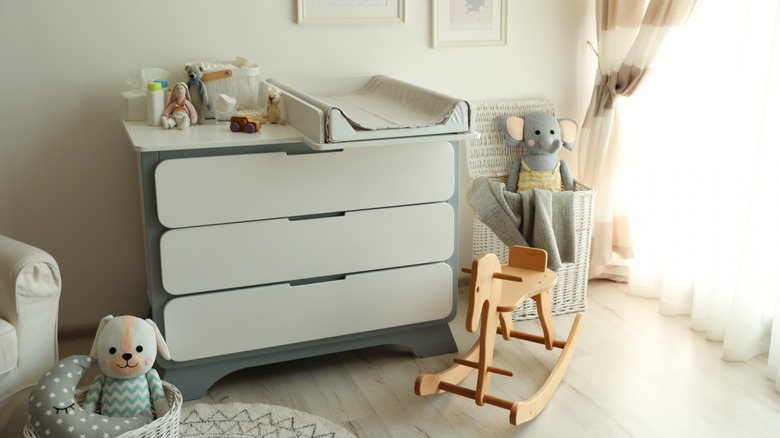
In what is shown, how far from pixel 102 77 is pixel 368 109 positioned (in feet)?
2.78

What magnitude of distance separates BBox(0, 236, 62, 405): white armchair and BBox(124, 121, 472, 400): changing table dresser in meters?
0.28

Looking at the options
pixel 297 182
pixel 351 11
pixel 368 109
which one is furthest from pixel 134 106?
pixel 351 11

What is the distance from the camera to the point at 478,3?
3.00 m

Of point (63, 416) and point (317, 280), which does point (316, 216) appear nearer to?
point (317, 280)

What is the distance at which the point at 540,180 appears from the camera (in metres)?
2.95

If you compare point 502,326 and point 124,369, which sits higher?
point 124,369

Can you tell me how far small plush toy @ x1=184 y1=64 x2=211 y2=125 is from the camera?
248cm

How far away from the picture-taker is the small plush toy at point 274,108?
2467mm

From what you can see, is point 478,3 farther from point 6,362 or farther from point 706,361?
point 6,362

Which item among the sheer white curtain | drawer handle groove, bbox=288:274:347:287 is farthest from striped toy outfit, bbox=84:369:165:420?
the sheer white curtain

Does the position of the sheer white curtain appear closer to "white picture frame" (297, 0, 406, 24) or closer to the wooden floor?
the wooden floor

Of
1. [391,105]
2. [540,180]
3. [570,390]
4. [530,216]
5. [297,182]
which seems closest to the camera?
[297,182]

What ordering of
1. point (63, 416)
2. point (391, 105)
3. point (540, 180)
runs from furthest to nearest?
1. point (540, 180)
2. point (391, 105)
3. point (63, 416)

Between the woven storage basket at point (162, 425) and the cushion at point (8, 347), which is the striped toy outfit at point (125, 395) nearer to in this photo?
the woven storage basket at point (162, 425)
